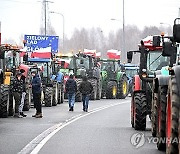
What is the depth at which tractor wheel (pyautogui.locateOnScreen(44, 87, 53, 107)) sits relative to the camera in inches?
1251

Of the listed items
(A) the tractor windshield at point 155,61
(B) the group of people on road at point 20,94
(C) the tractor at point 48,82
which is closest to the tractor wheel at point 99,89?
(C) the tractor at point 48,82

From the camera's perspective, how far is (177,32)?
1063 cm

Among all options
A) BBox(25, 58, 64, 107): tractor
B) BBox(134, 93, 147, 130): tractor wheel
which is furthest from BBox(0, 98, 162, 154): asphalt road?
BBox(25, 58, 64, 107): tractor

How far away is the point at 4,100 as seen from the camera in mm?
23188

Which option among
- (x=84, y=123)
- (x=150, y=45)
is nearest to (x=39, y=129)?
(x=84, y=123)

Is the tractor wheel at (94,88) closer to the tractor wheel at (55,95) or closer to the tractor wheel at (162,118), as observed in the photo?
the tractor wheel at (55,95)

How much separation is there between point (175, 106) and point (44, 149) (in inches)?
169

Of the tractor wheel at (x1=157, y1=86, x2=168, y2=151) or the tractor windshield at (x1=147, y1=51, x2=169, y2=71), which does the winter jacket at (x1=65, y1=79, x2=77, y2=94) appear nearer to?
the tractor windshield at (x1=147, y1=51, x2=169, y2=71)

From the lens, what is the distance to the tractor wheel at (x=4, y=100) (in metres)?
23.1

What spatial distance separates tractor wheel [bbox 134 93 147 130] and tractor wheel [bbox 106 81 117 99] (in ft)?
83.5

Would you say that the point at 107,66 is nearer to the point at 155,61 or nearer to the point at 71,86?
the point at 71,86

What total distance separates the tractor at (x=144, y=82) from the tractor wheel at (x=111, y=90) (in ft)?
77.8

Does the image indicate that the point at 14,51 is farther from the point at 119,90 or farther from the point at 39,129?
the point at 119,90

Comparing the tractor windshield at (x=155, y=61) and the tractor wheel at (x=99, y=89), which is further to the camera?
the tractor wheel at (x=99, y=89)
